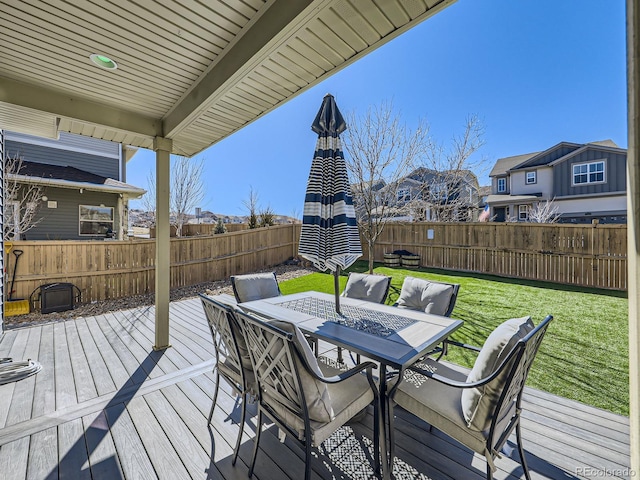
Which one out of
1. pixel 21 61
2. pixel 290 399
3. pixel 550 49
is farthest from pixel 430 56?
pixel 290 399

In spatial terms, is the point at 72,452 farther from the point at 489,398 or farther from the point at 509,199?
the point at 509,199

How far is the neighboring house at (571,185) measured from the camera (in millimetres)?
14492

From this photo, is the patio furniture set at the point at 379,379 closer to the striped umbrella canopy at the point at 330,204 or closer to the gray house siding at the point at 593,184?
the striped umbrella canopy at the point at 330,204

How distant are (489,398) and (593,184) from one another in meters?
19.5

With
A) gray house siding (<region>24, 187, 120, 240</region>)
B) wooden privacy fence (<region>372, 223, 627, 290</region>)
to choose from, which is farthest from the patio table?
gray house siding (<region>24, 187, 120, 240</region>)

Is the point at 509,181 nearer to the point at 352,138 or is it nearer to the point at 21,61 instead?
the point at 352,138

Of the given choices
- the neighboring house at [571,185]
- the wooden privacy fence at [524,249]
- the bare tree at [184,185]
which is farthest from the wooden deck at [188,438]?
the neighboring house at [571,185]

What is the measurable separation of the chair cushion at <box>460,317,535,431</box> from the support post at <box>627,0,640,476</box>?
630 millimetres

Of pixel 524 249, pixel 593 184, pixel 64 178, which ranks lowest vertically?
pixel 524 249

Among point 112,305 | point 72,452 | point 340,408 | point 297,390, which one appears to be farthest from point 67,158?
point 340,408

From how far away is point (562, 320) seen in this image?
188 inches

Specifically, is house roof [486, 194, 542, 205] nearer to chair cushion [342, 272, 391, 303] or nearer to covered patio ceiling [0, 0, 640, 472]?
chair cushion [342, 272, 391, 303]

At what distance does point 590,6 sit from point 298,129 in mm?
9371

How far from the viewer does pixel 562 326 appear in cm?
452
